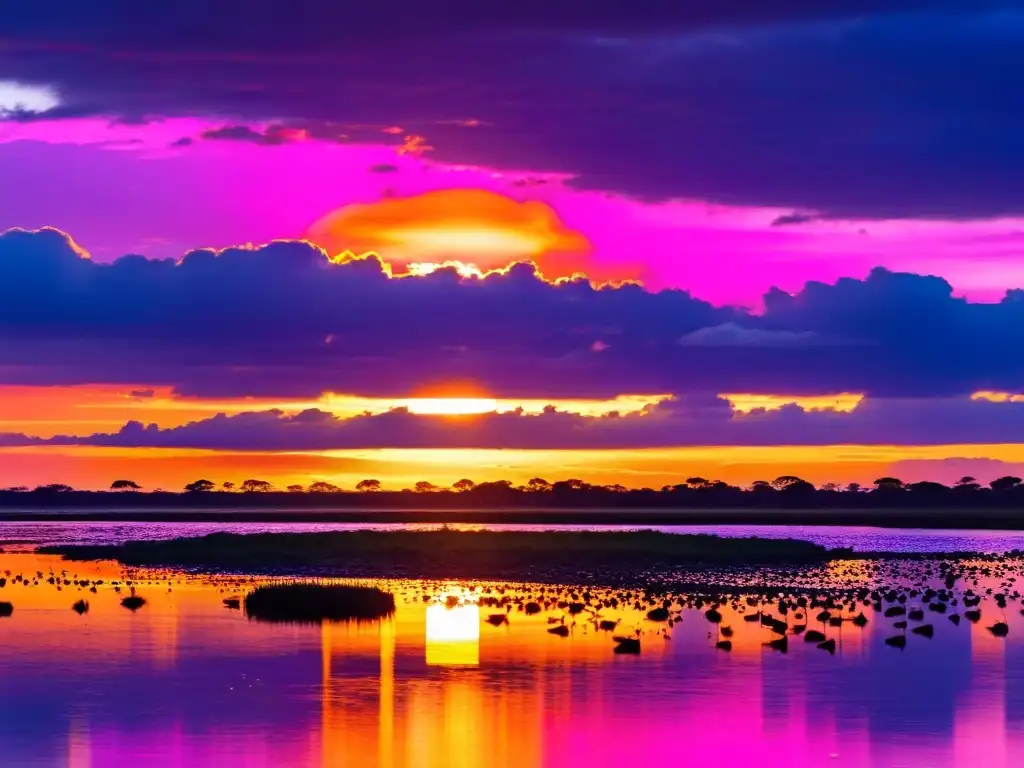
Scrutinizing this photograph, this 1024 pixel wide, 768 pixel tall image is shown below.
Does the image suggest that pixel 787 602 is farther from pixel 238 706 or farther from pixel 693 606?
pixel 238 706

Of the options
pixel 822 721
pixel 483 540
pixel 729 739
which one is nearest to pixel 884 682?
pixel 822 721

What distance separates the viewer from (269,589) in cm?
6288

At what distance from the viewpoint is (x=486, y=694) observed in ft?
135

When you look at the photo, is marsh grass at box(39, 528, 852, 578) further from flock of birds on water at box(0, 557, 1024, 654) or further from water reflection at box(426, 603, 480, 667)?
water reflection at box(426, 603, 480, 667)

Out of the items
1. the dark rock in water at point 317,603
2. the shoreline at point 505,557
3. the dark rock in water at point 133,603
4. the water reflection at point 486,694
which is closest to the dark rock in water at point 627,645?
the water reflection at point 486,694

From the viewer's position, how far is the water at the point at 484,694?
113 feet

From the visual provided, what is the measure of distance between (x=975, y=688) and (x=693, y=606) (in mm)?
18592

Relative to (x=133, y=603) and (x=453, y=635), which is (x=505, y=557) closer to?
(x=133, y=603)

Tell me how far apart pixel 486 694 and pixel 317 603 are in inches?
818

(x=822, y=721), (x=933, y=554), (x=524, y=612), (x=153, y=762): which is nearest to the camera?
(x=153, y=762)

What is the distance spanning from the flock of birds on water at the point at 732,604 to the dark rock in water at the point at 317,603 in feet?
5.87

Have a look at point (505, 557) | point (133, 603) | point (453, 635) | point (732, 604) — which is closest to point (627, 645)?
point (453, 635)

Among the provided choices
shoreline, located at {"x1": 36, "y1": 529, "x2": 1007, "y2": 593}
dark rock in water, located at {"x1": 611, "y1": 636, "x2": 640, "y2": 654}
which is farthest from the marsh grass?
dark rock in water, located at {"x1": 611, "y1": 636, "x2": 640, "y2": 654}

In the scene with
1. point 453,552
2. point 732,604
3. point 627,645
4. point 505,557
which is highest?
point 453,552
